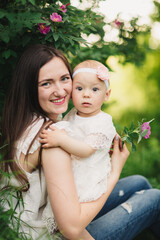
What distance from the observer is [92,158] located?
A: 1512 mm

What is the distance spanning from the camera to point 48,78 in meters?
1.51

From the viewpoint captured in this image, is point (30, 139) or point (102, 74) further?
point (102, 74)

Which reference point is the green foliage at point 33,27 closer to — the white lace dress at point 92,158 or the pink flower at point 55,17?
the pink flower at point 55,17

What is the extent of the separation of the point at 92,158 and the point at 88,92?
401mm

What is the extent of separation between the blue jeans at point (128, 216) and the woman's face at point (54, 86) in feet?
2.53

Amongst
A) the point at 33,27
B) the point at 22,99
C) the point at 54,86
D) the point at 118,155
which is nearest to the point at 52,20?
the point at 33,27

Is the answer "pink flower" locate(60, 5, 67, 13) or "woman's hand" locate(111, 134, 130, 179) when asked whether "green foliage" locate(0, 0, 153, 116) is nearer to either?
"pink flower" locate(60, 5, 67, 13)

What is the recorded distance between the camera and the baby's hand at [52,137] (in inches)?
51.9

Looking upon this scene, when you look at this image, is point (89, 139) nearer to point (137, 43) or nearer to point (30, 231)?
point (30, 231)

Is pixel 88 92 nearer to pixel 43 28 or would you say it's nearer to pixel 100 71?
pixel 100 71

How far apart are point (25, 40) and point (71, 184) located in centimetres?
95

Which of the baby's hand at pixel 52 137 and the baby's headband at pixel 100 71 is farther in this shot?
the baby's headband at pixel 100 71

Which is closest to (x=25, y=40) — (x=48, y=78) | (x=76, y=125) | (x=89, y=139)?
(x=48, y=78)

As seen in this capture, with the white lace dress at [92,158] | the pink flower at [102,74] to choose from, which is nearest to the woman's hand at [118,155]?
the white lace dress at [92,158]
